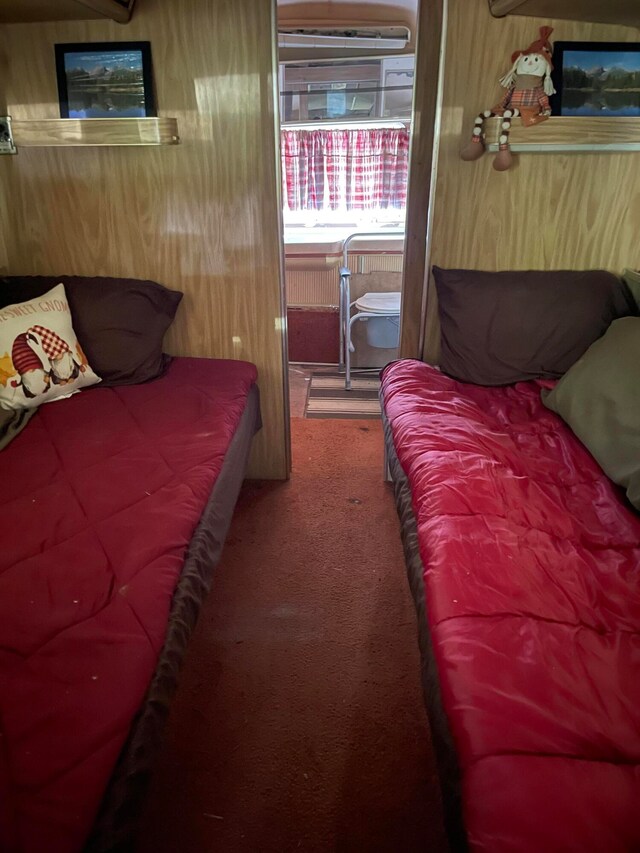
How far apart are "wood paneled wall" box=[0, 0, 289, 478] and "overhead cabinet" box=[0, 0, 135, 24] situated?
0.11 ft

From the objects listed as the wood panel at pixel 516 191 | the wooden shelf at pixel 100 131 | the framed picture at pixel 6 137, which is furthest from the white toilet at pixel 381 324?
the framed picture at pixel 6 137

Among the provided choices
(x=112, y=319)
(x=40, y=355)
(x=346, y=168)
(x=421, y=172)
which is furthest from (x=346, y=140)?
(x=40, y=355)

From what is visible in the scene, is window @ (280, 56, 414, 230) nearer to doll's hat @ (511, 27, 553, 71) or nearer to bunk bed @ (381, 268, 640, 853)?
doll's hat @ (511, 27, 553, 71)

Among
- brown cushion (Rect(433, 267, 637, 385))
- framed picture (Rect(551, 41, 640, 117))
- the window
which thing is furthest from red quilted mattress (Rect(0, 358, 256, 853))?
the window

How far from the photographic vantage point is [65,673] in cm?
85

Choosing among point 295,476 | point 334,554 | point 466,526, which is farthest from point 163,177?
point 466,526

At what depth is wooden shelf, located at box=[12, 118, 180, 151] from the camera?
183 centimetres

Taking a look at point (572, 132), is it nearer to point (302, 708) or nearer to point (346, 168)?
point (302, 708)

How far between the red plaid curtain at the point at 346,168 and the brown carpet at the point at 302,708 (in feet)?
8.71

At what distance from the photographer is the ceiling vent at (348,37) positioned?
9.66 ft

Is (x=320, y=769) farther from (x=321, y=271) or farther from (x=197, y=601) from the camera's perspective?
(x=321, y=271)

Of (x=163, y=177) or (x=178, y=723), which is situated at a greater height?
(x=163, y=177)

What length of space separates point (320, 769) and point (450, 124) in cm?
199

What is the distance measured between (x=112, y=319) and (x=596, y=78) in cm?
181
